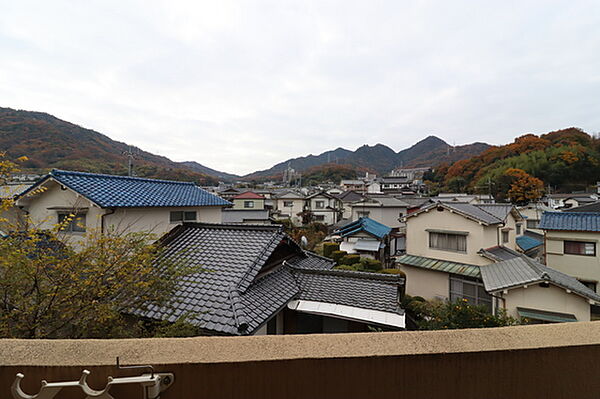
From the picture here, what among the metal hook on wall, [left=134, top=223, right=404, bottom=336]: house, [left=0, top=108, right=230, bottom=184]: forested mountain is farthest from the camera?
[left=0, top=108, right=230, bottom=184]: forested mountain

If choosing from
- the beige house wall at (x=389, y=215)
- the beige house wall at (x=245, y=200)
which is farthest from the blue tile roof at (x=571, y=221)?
the beige house wall at (x=245, y=200)

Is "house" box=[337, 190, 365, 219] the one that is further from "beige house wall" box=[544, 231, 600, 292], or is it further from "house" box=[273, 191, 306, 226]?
"beige house wall" box=[544, 231, 600, 292]

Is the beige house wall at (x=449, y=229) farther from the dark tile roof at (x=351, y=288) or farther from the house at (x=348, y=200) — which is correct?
the house at (x=348, y=200)

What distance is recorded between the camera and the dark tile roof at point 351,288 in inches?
236

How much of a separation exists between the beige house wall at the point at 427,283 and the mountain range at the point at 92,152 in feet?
60.6

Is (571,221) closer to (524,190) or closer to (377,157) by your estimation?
(524,190)

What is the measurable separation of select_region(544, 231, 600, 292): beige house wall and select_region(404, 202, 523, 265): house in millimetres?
1960

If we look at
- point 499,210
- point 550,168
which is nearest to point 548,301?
point 499,210

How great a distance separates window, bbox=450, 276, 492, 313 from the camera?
1148 cm

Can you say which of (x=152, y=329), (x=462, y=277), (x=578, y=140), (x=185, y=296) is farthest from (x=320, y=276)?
(x=578, y=140)

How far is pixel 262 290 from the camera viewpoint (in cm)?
556

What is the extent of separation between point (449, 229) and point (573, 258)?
790cm

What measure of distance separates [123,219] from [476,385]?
33.2 feet

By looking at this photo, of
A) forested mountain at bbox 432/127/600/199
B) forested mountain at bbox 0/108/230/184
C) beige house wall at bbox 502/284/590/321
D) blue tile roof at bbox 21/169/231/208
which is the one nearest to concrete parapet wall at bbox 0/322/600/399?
blue tile roof at bbox 21/169/231/208
